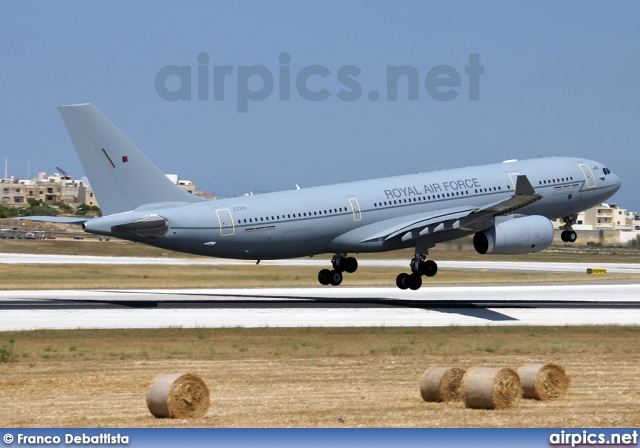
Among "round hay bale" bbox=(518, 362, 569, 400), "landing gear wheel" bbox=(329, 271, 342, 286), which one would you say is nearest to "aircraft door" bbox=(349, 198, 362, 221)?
"landing gear wheel" bbox=(329, 271, 342, 286)

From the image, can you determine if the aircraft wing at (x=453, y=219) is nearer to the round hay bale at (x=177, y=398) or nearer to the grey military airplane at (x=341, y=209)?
the grey military airplane at (x=341, y=209)

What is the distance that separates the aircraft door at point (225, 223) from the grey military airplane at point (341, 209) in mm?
52

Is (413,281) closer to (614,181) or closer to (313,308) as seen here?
(313,308)

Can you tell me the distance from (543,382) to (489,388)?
2.62 meters

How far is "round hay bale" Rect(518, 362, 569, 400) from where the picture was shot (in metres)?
26.8

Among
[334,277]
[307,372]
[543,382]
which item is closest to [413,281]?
[334,277]

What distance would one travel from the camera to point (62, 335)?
41469mm

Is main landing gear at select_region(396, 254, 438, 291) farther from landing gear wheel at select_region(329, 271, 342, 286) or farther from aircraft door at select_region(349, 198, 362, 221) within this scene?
aircraft door at select_region(349, 198, 362, 221)

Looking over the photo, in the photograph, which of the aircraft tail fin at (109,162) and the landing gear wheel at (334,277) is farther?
the landing gear wheel at (334,277)

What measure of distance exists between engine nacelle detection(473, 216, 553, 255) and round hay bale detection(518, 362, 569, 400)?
29382 mm

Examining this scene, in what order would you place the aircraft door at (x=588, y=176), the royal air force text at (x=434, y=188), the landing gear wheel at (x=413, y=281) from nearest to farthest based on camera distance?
the royal air force text at (x=434, y=188)
the landing gear wheel at (x=413, y=281)
the aircraft door at (x=588, y=176)

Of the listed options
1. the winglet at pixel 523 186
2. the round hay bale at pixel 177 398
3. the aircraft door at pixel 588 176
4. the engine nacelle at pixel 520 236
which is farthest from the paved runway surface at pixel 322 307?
the round hay bale at pixel 177 398

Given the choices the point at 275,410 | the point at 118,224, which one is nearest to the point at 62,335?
the point at 118,224

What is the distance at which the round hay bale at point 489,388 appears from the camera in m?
24.9
